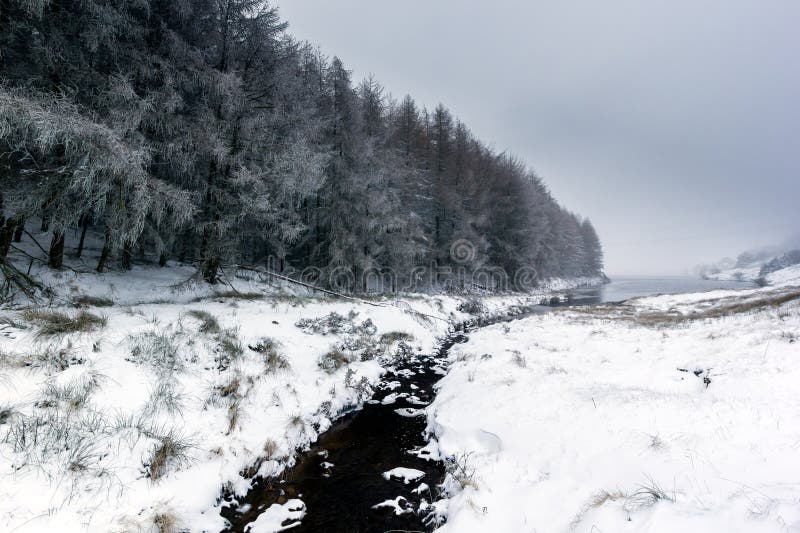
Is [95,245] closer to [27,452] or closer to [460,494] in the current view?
[27,452]

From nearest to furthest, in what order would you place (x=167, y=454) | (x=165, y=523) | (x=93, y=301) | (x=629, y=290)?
(x=165, y=523) → (x=167, y=454) → (x=93, y=301) → (x=629, y=290)

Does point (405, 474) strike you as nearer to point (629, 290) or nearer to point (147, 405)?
point (147, 405)

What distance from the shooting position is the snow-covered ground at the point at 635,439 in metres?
2.83

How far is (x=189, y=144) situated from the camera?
34.5 ft

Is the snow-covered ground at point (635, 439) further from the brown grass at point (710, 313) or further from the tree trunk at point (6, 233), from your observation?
the tree trunk at point (6, 233)

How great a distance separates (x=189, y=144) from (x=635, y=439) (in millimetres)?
13309

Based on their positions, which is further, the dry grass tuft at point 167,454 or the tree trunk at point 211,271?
the tree trunk at point 211,271

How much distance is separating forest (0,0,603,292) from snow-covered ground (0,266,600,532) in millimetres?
2760

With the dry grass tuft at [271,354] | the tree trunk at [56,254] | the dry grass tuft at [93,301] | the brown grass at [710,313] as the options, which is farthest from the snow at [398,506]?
the brown grass at [710,313]

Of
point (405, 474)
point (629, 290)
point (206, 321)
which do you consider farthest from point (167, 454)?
point (629, 290)

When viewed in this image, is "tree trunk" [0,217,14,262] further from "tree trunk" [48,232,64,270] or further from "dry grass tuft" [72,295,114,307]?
"dry grass tuft" [72,295,114,307]

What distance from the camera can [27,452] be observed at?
3.47 metres

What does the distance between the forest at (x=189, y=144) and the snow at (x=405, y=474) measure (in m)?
8.17

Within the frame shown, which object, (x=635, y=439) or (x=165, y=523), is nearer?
(x=165, y=523)
